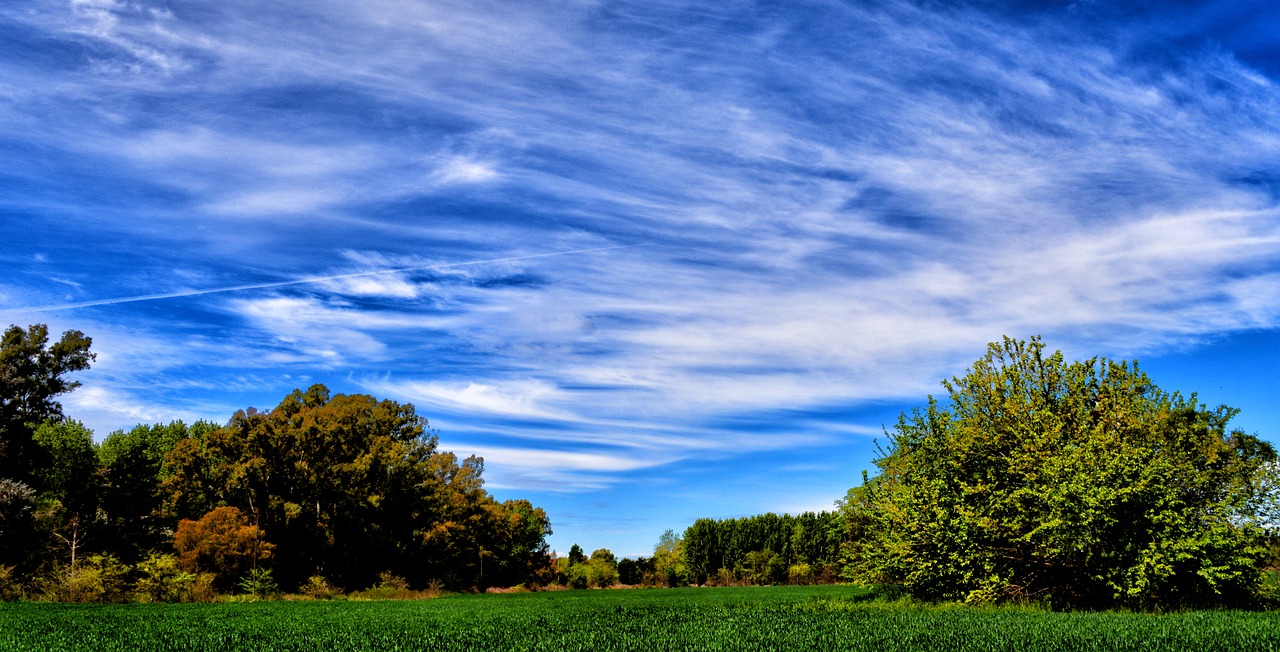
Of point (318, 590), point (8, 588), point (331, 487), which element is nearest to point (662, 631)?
point (8, 588)

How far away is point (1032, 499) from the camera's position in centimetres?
3234

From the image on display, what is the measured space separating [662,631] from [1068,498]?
16.7 m

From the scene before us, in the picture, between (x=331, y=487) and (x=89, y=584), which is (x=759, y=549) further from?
(x=89, y=584)

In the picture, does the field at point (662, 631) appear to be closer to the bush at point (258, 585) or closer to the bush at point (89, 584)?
the bush at point (89, 584)

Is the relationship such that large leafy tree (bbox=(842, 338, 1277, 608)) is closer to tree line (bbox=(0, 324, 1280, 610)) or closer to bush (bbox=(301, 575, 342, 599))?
tree line (bbox=(0, 324, 1280, 610))

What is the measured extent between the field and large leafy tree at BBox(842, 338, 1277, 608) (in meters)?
3.08

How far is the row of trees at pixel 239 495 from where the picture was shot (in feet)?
171

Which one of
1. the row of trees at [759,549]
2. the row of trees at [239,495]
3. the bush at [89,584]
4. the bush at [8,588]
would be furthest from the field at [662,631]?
the row of trees at [759,549]

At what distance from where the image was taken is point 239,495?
208 feet

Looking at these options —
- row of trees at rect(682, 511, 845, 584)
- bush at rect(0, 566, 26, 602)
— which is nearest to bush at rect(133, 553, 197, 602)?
bush at rect(0, 566, 26, 602)

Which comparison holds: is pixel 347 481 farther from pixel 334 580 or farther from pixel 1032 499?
pixel 1032 499

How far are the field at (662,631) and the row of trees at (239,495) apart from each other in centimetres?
2527

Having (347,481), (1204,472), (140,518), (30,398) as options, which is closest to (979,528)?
(1204,472)

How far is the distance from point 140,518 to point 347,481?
1700cm
